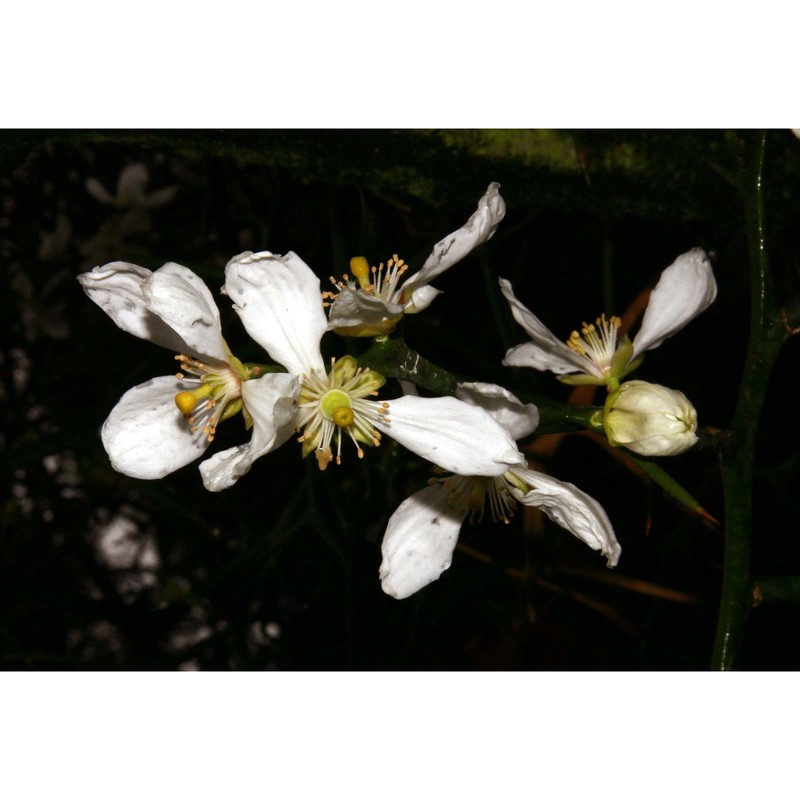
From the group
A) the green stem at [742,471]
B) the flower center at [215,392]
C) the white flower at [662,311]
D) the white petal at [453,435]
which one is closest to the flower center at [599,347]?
the white flower at [662,311]

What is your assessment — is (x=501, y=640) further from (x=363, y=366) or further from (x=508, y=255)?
(x=363, y=366)

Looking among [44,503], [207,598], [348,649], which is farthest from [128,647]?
[348,649]

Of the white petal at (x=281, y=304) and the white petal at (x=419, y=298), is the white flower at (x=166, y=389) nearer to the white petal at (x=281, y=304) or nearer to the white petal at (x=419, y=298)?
the white petal at (x=281, y=304)

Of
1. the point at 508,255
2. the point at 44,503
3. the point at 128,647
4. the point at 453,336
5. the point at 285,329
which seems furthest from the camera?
the point at 44,503

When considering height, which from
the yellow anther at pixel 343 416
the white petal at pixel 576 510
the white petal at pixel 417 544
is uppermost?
the yellow anther at pixel 343 416

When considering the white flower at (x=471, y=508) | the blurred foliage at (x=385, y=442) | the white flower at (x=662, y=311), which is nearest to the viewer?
the white flower at (x=471, y=508)

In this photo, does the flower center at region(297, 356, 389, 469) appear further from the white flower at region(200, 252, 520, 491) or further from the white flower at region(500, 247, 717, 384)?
the white flower at region(500, 247, 717, 384)

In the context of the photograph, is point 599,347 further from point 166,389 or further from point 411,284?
point 166,389

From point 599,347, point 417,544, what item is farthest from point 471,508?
point 599,347
